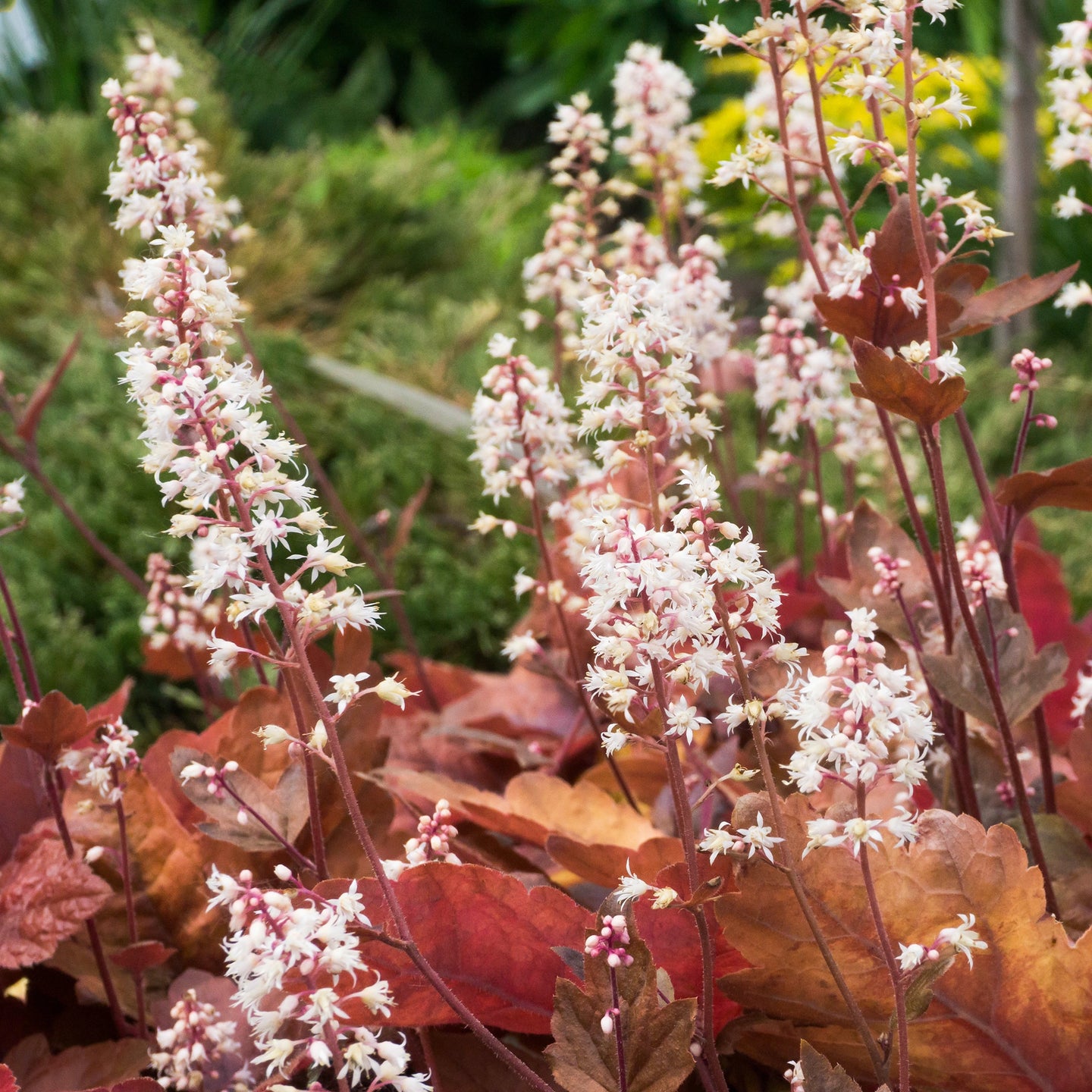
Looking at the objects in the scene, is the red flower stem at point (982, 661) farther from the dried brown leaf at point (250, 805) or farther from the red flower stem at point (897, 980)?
the dried brown leaf at point (250, 805)

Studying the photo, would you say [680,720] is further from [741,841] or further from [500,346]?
[500,346]

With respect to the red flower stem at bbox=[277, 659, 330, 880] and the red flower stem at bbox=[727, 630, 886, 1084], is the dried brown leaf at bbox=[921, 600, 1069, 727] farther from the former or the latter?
the red flower stem at bbox=[277, 659, 330, 880]

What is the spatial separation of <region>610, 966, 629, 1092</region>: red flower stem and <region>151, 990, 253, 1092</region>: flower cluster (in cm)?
20

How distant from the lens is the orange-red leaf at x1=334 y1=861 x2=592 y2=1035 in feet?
2.07

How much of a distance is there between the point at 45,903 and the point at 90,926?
48 mm

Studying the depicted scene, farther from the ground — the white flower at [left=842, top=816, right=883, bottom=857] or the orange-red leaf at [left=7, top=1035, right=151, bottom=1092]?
the white flower at [left=842, top=816, right=883, bottom=857]

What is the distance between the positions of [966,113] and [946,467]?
145cm

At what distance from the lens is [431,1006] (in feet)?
2.14

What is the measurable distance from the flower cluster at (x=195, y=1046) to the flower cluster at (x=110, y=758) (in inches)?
5.3

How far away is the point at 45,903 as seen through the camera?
76 cm

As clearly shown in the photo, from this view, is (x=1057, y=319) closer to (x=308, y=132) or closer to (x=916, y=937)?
(x=308, y=132)

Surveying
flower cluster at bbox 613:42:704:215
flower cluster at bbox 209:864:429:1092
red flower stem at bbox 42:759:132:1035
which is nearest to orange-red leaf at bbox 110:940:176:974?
red flower stem at bbox 42:759:132:1035

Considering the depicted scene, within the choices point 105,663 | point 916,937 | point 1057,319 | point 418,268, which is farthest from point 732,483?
point 1057,319

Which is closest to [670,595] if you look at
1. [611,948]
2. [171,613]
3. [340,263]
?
[611,948]
